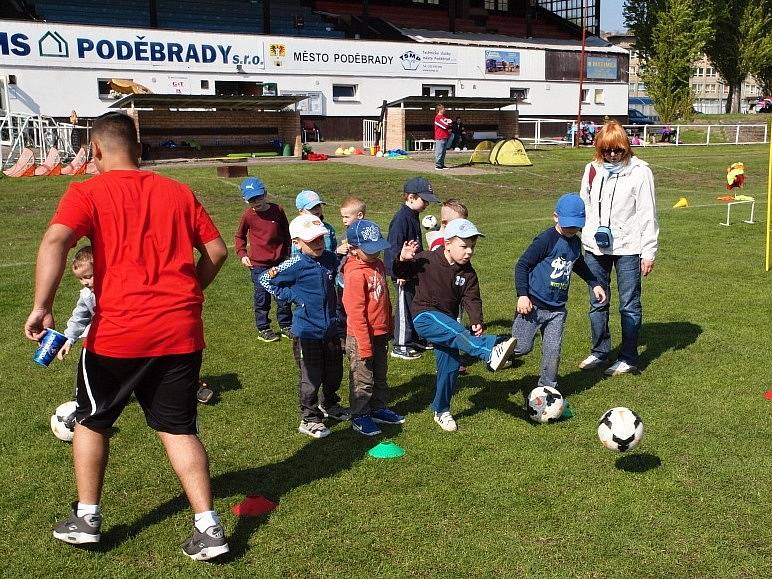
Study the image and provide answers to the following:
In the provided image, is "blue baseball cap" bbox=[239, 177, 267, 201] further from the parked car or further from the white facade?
the parked car

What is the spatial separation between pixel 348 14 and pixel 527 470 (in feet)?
151

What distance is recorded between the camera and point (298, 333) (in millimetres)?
5754

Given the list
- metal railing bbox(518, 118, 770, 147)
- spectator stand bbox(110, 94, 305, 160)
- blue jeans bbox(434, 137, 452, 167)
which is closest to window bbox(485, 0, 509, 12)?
metal railing bbox(518, 118, 770, 147)

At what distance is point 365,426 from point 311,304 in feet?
3.35

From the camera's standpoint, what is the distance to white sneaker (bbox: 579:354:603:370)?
7.45 metres

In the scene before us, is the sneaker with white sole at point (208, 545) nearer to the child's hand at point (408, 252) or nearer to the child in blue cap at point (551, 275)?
the child's hand at point (408, 252)

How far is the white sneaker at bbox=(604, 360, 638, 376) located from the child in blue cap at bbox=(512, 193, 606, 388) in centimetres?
109

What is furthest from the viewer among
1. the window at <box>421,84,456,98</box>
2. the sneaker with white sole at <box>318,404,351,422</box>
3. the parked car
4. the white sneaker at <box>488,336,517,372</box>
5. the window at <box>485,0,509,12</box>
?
the window at <box>485,0,509,12</box>

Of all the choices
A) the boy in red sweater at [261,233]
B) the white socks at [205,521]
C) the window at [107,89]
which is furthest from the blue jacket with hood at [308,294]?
the window at [107,89]

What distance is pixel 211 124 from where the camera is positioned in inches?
1128

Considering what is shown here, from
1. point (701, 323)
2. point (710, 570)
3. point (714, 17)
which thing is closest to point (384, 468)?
point (710, 570)

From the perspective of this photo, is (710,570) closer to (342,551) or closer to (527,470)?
(527,470)

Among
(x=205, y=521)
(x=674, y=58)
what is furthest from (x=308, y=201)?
(x=674, y=58)

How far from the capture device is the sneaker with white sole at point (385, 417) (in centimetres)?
610
